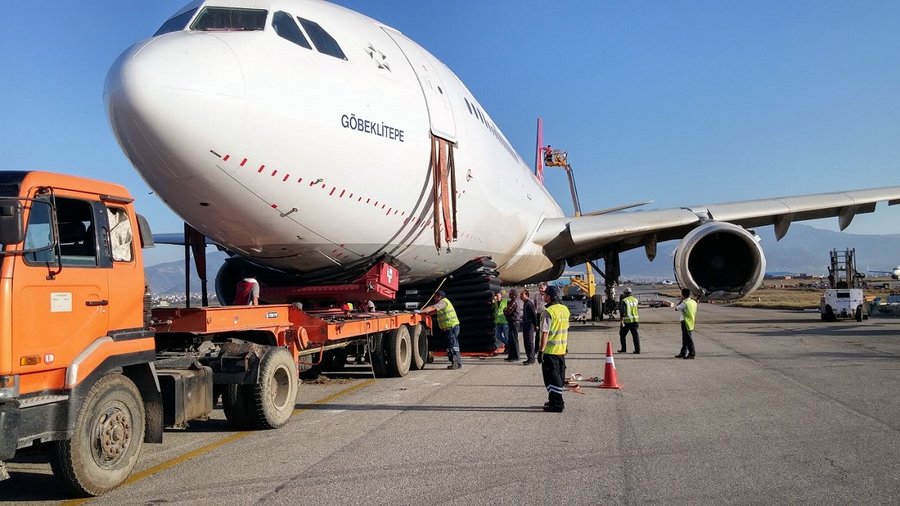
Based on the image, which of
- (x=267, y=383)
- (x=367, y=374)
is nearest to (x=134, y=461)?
(x=267, y=383)

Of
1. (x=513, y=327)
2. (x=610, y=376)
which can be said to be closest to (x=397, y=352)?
(x=610, y=376)

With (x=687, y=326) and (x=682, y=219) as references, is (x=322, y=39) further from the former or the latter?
(x=682, y=219)

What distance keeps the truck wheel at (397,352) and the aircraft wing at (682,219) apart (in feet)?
22.5

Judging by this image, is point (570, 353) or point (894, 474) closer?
point (894, 474)

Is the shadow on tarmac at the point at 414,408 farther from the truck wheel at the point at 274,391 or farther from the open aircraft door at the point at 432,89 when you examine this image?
the open aircraft door at the point at 432,89

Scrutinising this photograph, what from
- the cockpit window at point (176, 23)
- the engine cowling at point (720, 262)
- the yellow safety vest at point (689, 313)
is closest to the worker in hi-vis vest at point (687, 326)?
the yellow safety vest at point (689, 313)

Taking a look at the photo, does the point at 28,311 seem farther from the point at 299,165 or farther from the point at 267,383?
the point at 299,165

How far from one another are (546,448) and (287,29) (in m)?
5.25

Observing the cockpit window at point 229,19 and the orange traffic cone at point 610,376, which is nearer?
the cockpit window at point 229,19

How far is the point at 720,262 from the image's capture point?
54.5 feet

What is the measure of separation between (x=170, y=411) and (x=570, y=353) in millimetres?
10912

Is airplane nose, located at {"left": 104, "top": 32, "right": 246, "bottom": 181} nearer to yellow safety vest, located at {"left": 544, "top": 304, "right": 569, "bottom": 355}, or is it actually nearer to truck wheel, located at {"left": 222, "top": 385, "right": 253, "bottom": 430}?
truck wheel, located at {"left": 222, "top": 385, "right": 253, "bottom": 430}

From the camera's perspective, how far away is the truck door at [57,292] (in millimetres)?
4656

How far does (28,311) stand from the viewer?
15.4 ft
